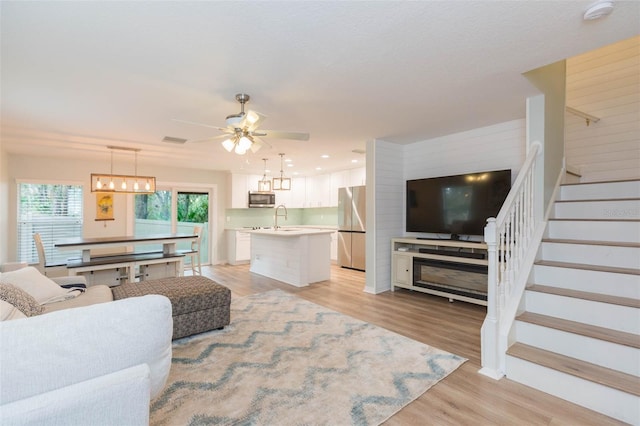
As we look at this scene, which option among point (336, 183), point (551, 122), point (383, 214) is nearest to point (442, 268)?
point (383, 214)

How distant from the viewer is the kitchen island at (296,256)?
5348 millimetres

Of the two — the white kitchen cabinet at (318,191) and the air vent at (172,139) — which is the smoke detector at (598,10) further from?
the white kitchen cabinet at (318,191)

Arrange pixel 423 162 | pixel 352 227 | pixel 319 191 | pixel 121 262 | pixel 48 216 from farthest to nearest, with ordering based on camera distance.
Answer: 1. pixel 319 191
2. pixel 352 227
3. pixel 48 216
4. pixel 423 162
5. pixel 121 262

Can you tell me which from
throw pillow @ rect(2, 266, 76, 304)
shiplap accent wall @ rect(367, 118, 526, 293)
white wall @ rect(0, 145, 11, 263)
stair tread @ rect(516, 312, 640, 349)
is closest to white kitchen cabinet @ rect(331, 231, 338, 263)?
shiplap accent wall @ rect(367, 118, 526, 293)

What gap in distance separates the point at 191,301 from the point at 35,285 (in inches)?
51.9

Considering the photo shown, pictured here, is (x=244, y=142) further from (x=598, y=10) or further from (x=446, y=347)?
(x=446, y=347)

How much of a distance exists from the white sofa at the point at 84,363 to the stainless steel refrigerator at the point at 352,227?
5.79 m

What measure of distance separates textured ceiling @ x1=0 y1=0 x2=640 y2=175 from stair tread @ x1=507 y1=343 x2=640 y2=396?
89.8 inches

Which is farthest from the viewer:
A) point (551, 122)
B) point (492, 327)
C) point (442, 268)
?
point (442, 268)

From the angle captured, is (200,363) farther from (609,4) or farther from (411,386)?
(609,4)

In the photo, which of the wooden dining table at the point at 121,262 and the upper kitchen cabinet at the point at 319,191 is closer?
the wooden dining table at the point at 121,262

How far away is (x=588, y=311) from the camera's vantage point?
2.33m

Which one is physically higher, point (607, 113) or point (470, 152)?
point (607, 113)

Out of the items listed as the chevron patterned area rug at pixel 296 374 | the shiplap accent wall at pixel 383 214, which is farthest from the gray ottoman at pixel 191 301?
the shiplap accent wall at pixel 383 214
